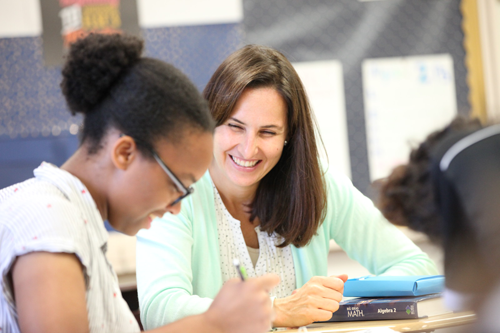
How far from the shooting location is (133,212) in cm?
91

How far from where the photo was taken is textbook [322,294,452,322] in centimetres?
112

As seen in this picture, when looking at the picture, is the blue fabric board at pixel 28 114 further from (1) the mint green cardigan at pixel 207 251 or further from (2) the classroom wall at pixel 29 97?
(1) the mint green cardigan at pixel 207 251

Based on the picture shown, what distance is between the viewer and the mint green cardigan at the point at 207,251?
1.29 m

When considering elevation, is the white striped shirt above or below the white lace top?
above

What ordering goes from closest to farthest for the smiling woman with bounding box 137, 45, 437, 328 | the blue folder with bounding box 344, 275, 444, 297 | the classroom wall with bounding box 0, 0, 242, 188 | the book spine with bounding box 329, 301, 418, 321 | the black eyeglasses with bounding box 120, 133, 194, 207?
the black eyeglasses with bounding box 120, 133, 194, 207
the book spine with bounding box 329, 301, 418, 321
the blue folder with bounding box 344, 275, 444, 297
the smiling woman with bounding box 137, 45, 437, 328
the classroom wall with bounding box 0, 0, 242, 188

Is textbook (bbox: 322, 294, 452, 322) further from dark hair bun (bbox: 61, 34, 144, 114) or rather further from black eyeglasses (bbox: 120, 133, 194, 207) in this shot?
dark hair bun (bbox: 61, 34, 144, 114)

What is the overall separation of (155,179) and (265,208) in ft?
2.76

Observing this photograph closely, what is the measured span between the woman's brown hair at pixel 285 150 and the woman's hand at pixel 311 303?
37cm

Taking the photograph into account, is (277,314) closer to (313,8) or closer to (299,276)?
(299,276)

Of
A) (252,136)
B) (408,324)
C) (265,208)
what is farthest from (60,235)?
(265,208)

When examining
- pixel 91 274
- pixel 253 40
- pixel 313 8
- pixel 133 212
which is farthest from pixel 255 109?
pixel 313 8

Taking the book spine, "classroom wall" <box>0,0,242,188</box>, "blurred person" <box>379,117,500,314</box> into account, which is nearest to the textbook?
the book spine

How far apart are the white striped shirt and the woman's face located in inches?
28.6

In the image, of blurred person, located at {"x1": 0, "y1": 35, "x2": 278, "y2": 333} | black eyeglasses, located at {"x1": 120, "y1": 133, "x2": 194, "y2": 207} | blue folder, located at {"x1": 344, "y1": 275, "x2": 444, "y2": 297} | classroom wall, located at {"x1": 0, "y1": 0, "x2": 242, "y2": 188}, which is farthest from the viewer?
classroom wall, located at {"x1": 0, "y1": 0, "x2": 242, "y2": 188}
